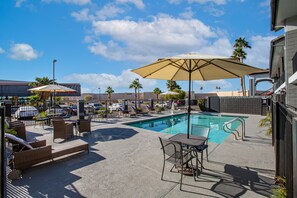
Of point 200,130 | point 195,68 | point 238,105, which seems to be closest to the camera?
point 195,68

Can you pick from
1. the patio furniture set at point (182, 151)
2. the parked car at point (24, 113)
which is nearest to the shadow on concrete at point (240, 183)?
the patio furniture set at point (182, 151)

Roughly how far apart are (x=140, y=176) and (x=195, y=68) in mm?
2886

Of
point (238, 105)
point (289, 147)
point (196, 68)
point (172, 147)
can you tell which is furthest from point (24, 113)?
point (238, 105)

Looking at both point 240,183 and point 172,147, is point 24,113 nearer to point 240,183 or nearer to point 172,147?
point 172,147

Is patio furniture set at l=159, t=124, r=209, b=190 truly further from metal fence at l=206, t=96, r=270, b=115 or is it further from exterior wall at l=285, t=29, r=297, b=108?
metal fence at l=206, t=96, r=270, b=115

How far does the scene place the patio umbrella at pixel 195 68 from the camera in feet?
11.7

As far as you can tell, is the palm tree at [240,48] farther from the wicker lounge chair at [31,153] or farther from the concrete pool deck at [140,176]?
the wicker lounge chair at [31,153]

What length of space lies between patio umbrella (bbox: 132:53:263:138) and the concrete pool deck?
3.98 ft

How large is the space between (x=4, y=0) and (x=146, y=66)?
21.5 feet

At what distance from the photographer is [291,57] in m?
5.02

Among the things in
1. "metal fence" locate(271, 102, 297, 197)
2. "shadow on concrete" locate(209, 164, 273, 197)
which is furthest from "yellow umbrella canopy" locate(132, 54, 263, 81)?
"shadow on concrete" locate(209, 164, 273, 197)

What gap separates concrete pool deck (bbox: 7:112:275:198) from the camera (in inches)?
122

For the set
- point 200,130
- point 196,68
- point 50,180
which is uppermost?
point 196,68

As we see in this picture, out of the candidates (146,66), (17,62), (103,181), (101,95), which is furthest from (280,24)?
(101,95)
